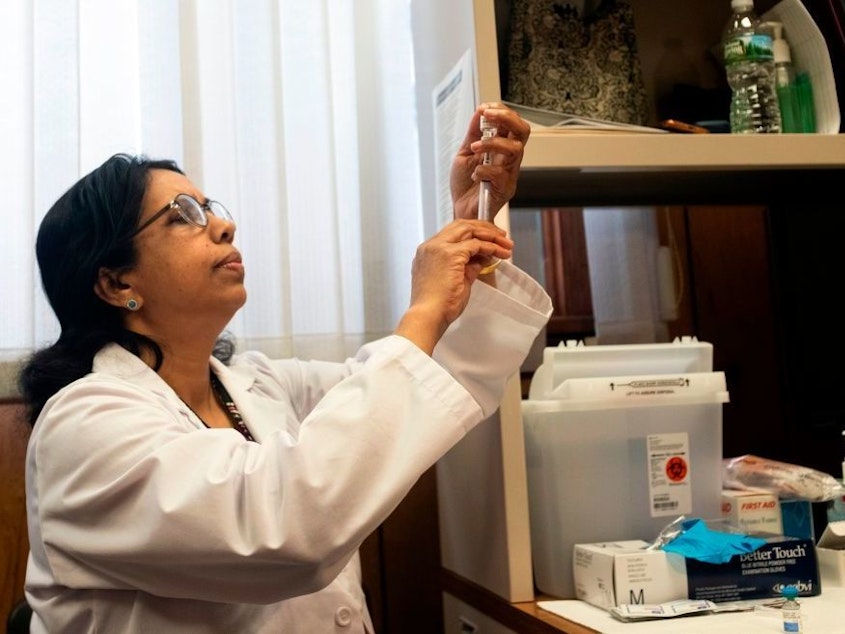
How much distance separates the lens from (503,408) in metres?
1.18

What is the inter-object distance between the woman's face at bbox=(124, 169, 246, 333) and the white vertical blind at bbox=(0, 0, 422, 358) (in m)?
0.33

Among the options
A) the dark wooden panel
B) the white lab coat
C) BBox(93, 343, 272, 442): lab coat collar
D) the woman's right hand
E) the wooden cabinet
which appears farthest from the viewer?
the wooden cabinet

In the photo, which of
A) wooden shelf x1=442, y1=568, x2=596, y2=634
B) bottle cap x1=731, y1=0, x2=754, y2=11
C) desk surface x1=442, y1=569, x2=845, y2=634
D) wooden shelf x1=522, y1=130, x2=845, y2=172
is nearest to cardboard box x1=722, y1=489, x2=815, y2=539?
desk surface x1=442, y1=569, x2=845, y2=634

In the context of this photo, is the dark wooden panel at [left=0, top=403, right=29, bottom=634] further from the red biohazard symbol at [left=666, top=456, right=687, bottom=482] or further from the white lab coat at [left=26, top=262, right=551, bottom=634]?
the red biohazard symbol at [left=666, top=456, right=687, bottom=482]

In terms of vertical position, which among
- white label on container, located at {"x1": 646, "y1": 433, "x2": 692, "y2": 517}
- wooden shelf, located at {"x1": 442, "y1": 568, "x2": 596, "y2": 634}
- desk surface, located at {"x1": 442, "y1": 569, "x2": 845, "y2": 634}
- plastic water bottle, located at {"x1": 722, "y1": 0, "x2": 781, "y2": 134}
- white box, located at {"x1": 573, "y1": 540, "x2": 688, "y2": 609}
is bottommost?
wooden shelf, located at {"x1": 442, "y1": 568, "x2": 596, "y2": 634}

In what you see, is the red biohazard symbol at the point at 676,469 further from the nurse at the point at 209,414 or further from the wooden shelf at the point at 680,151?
the wooden shelf at the point at 680,151

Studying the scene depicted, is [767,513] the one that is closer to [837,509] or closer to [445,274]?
[837,509]

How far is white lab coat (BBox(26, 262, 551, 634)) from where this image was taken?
851mm

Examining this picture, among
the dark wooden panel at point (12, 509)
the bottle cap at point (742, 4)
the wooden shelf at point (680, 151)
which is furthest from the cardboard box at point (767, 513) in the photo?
the dark wooden panel at point (12, 509)

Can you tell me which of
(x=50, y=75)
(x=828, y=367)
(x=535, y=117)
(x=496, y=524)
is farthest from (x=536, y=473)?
(x=50, y=75)

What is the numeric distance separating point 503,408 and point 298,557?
1.36 ft

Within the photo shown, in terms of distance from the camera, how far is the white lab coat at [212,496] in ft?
2.79

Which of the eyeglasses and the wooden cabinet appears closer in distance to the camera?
the eyeglasses

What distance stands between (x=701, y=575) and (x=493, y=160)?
547mm
